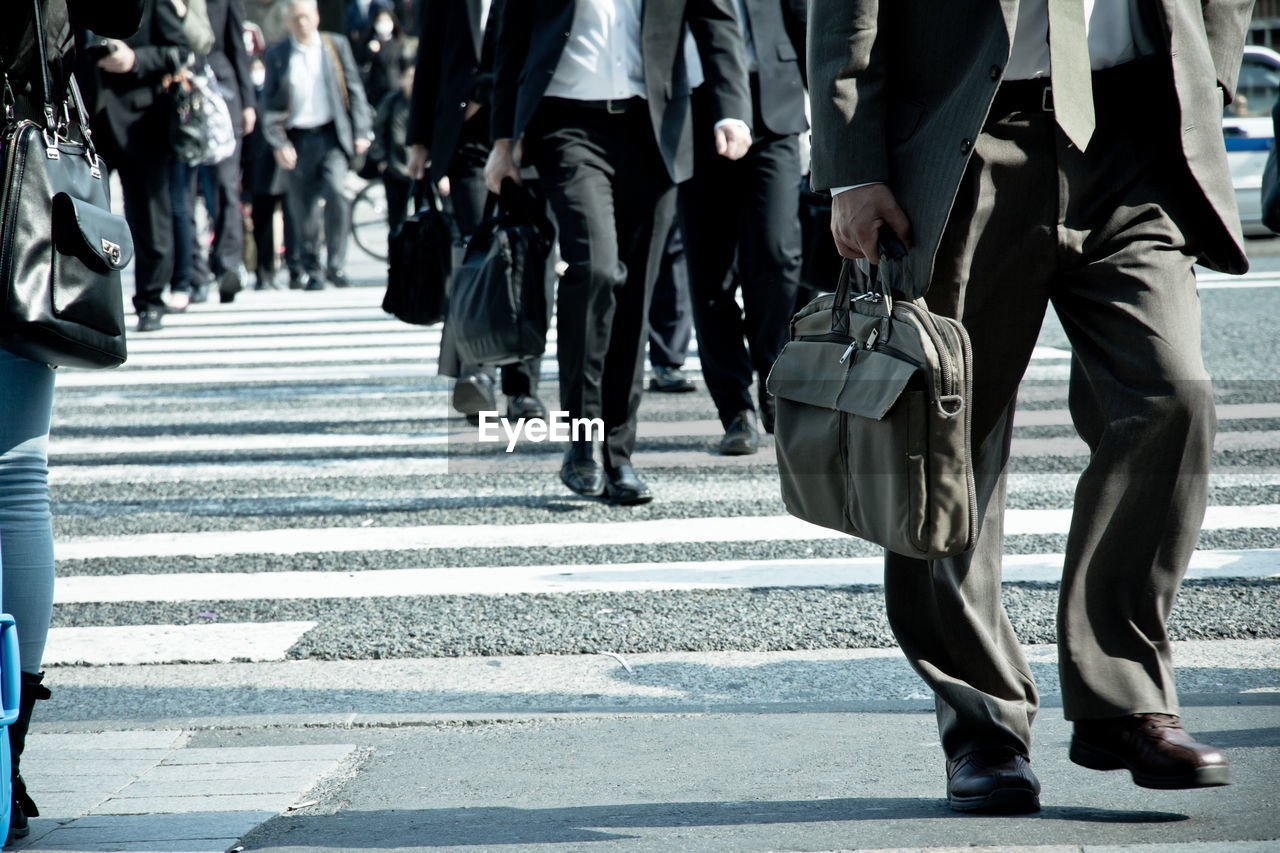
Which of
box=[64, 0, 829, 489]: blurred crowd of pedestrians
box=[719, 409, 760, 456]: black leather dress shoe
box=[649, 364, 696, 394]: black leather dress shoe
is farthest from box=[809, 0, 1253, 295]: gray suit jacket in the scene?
box=[649, 364, 696, 394]: black leather dress shoe

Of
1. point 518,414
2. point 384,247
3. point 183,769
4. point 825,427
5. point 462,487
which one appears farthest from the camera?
point 384,247

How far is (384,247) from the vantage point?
57.8ft

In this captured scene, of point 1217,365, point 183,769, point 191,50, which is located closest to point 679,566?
point 183,769

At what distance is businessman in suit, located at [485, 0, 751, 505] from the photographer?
514 centimetres

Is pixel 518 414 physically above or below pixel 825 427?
below

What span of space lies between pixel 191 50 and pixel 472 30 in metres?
3.91

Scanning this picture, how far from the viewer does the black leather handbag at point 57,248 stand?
2473 mm

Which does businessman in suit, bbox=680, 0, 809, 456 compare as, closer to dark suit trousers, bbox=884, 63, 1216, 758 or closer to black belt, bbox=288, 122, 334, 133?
dark suit trousers, bbox=884, 63, 1216, 758

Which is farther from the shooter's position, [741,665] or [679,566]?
[679,566]

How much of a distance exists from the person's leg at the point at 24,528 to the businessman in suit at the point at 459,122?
12.0 feet

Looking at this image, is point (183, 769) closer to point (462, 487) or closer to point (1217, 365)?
point (462, 487)

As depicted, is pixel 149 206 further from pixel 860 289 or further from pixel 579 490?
pixel 860 289

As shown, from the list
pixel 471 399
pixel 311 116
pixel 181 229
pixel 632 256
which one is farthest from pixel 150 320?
pixel 632 256

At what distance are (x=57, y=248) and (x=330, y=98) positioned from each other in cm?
1112
